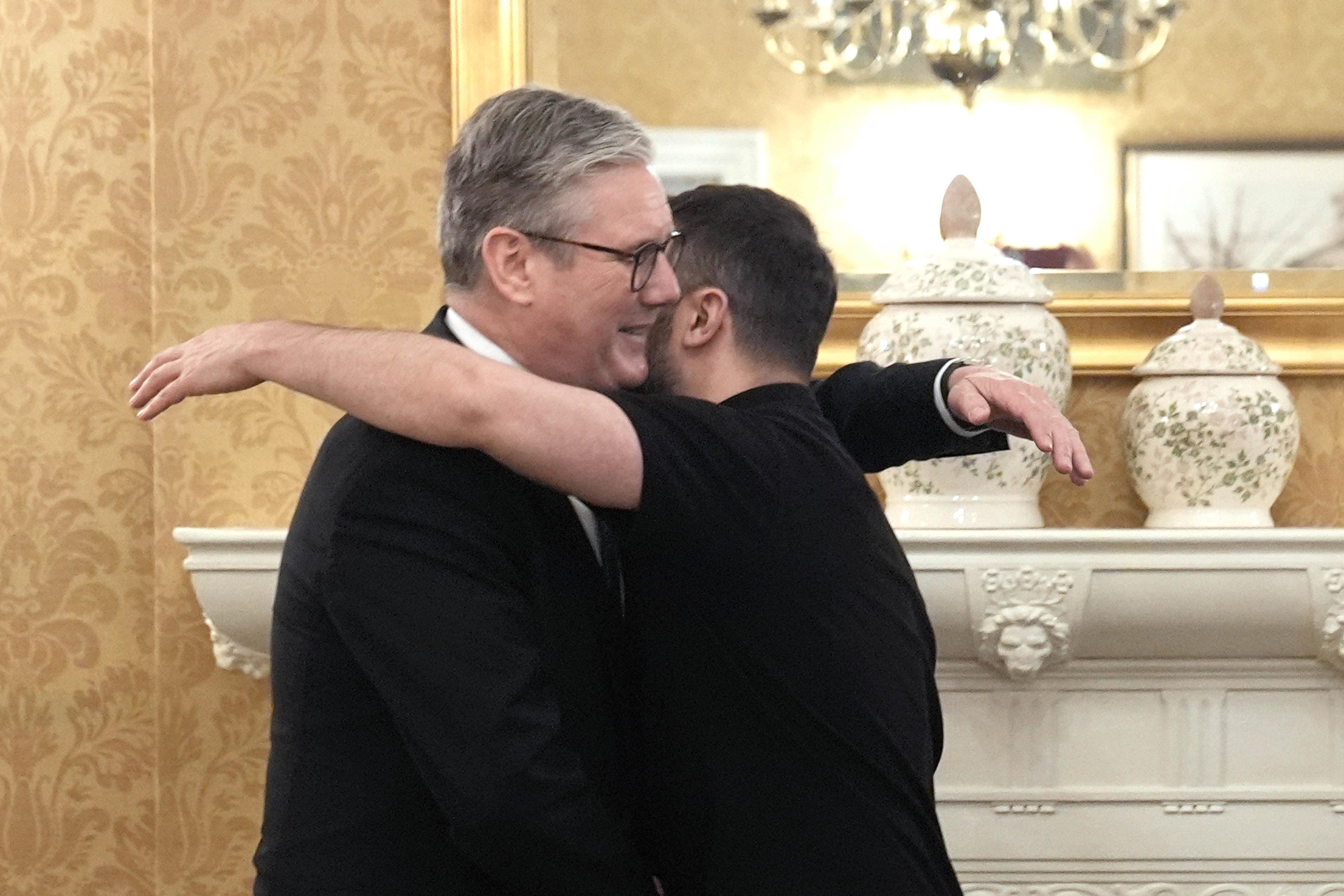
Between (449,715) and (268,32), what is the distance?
1.78 m

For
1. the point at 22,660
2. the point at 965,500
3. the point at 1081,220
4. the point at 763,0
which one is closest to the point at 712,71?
the point at 763,0

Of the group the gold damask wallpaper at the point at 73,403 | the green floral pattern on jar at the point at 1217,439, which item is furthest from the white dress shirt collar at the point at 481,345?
the gold damask wallpaper at the point at 73,403

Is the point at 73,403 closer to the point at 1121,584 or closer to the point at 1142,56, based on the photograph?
the point at 1121,584

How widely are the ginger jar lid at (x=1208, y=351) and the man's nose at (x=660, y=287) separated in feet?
3.99

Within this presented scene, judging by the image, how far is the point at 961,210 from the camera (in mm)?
2496

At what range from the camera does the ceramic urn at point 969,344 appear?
240 centimetres

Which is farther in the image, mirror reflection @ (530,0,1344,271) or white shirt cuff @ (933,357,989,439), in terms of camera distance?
mirror reflection @ (530,0,1344,271)

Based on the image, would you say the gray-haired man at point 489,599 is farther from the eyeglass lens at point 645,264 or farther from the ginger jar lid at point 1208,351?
the ginger jar lid at point 1208,351

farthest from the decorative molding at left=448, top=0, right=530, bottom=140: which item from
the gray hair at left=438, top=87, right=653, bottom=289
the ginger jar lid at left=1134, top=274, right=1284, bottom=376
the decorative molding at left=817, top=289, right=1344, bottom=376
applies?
the gray hair at left=438, top=87, right=653, bottom=289

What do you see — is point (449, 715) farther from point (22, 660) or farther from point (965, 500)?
point (22, 660)

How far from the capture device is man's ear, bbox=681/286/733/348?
1.55 m

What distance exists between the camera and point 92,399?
275 cm

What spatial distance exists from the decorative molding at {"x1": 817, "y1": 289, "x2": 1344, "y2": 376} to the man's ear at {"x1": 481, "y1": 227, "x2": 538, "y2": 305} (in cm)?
123

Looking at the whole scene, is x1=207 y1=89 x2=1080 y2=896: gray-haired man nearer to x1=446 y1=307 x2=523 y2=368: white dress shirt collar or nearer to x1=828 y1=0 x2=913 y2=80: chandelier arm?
x1=446 y1=307 x2=523 y2=368: white dress shirt collar
